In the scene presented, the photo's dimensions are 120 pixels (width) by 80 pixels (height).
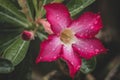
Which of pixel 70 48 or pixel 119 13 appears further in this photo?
pixel 119 13

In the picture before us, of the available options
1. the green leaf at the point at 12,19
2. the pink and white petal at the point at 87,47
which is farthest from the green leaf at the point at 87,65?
the green leaf at the point at 12,19

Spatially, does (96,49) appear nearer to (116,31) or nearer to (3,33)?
(3,33)

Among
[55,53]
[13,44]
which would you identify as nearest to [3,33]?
[13,44]

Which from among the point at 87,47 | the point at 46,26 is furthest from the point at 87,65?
the point at 46,26

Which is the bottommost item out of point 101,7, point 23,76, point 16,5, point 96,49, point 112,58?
point 112,58

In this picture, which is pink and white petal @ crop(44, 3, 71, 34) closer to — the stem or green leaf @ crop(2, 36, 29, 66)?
green leaf @ crop(2, 36, 29, 66)

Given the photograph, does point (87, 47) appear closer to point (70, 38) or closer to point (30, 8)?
point (70, 38)

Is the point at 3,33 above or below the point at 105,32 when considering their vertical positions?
above

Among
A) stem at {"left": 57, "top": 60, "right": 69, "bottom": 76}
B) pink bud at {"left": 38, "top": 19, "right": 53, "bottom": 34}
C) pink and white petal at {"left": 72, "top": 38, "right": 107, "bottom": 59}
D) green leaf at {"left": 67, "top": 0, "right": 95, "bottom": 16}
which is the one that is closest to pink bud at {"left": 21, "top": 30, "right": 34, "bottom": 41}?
pink bud at {"left": 38, "top": 19, "right": 53, "bottom": 34}
